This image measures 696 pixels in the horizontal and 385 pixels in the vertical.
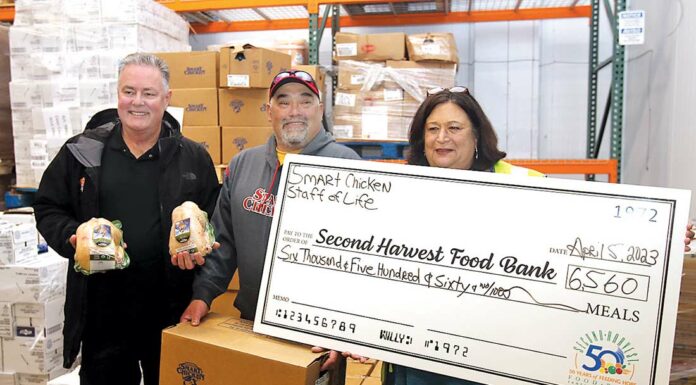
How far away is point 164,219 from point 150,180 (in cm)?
17

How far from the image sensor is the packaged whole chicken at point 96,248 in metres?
1.64

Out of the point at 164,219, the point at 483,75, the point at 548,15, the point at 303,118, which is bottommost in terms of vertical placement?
the point at 164,219

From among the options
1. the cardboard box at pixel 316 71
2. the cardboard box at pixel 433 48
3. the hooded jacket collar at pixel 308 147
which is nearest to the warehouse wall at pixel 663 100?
the cardboard box at pixel 433 48

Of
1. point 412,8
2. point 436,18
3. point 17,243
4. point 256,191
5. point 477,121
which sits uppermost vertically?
point 412,8

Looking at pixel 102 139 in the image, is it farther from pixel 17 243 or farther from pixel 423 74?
pixel 423 74

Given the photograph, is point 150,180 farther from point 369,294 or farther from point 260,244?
point 369,294

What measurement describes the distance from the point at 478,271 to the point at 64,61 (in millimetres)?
4385

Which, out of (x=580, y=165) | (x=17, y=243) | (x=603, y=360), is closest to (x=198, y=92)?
(x=17, y=243)

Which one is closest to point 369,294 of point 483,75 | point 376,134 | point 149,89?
point 149,89

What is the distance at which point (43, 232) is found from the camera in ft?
6.30

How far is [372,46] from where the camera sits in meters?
4.25

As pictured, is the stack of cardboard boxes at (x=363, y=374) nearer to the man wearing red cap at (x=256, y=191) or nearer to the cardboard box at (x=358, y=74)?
the man wearing red cap at (x=256, y=191)

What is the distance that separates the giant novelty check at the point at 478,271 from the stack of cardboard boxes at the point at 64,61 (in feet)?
11.2

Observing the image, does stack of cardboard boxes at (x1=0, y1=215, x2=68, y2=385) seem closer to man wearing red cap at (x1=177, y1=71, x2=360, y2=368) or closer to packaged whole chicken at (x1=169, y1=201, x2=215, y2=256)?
man wearing red cap at (x1=177, y1=71, x2=360, y2=368)
